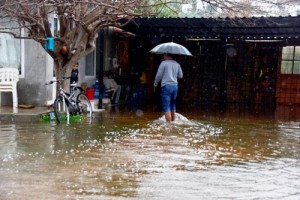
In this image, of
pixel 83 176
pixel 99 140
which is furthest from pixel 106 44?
pixel 83 176

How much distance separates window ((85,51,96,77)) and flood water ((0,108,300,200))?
4684mm

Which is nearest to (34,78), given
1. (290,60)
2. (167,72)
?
(167,72)

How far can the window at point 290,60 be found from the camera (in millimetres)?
16703

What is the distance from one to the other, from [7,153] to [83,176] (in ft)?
6.14

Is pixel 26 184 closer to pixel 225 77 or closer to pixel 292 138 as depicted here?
pixel 292 138

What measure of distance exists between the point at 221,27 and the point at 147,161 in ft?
26.9

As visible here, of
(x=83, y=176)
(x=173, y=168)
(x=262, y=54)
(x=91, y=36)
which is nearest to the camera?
(x=83, y=176)

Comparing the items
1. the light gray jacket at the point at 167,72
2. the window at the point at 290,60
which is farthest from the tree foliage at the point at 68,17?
the window at the point at 290,60

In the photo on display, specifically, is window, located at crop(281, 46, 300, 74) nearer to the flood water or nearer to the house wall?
the flood water

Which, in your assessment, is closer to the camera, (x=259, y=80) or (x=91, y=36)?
(x=91, y=36)

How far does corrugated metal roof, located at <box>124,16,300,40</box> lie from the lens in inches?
494

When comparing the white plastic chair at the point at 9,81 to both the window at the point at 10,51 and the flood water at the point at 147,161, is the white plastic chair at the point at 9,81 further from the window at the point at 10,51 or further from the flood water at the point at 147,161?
the flood water at the point at 147,161

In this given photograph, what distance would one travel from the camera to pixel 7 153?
6664mm

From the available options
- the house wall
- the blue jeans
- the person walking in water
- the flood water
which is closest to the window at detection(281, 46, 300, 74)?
the flood water
